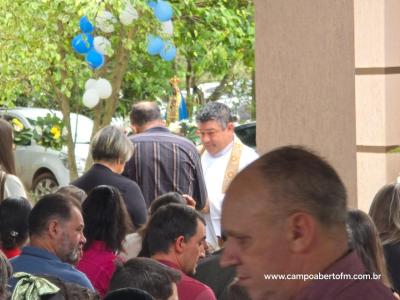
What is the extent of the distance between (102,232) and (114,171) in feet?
5.30

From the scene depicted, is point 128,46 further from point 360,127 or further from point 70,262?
point 70,262

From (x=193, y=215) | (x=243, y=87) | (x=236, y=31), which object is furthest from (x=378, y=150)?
(x=243, y=87)

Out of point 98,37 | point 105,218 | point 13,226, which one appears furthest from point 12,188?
point 98,37

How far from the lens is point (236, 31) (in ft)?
45.6

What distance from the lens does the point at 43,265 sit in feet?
16.5

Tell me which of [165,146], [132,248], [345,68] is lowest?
[132,248]

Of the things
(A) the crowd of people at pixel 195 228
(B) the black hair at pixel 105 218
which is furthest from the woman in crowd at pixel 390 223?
(B) the black hair at pixel 105 218

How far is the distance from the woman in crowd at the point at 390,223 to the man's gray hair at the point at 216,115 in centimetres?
234

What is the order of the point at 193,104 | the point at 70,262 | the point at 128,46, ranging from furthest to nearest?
1. the point at 193,104
2. the point at 128,46
3. the point at 70,262

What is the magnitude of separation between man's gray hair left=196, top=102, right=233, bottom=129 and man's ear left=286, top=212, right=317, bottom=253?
544 cm

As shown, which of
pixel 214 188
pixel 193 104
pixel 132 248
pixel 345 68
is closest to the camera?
pixel 132 248

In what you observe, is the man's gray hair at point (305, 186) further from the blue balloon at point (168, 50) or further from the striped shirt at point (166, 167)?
the blue balloon at point (168, 50)

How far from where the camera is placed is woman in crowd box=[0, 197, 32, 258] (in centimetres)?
573

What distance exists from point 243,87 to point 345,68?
50.2 ft
